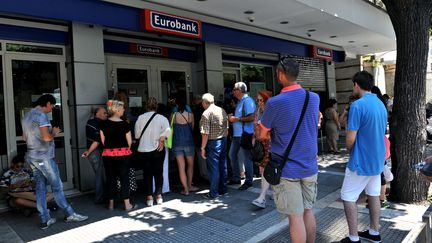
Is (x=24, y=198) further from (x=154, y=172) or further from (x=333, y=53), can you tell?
(x=333, y=53)

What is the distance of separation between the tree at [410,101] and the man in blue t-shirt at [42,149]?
4669mm

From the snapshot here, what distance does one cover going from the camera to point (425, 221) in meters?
2.81

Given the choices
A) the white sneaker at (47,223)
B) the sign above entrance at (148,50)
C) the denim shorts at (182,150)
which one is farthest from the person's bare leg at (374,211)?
the sign above entrance at (148,50)

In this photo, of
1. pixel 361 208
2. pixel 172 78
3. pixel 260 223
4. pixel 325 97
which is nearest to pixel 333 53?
pixel 325 97

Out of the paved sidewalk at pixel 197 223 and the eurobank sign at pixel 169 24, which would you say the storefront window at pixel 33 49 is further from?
the paved sidewalk at pixel 197 223

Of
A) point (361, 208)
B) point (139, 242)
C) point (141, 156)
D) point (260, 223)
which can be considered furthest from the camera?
point (141, 156)

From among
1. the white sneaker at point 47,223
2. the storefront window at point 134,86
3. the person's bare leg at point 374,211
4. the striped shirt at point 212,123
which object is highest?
the storefront window at point 134,86

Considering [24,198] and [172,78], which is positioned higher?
[172,78]

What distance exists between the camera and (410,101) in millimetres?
4801

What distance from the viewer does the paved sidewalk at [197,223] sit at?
4.03 meters

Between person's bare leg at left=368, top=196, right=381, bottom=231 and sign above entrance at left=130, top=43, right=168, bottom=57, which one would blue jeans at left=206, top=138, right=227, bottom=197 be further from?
sign above entrance at left=130, top=43, right=168, bottom=57

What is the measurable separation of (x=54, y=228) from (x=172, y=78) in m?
4.58

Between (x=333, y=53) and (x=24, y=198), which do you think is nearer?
(x=24, y=198)

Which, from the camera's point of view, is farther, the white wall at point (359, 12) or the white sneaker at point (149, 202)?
the white wall at point (359, 12)
